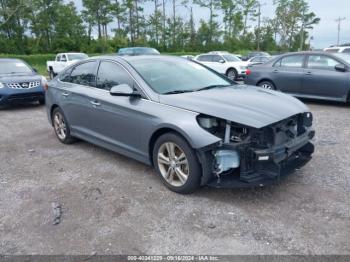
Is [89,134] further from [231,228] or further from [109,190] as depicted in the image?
[231,228]

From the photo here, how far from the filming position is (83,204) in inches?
143

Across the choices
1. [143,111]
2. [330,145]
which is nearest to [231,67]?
[330,145]

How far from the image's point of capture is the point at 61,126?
18.9ft

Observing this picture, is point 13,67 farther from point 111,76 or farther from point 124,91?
point 124,91

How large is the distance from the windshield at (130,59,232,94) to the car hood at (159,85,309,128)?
272 millimetres

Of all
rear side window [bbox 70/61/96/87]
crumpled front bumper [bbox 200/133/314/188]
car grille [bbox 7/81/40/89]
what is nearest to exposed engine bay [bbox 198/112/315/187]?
crumpled front bumper [bbox 200/133/314/188]

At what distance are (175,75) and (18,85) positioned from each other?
6392 millimetres

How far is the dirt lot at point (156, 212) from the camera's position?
286 cm

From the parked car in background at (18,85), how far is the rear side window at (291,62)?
6.62 m

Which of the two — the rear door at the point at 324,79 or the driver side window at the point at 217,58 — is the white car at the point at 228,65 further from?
the rear door at the point at 324,79

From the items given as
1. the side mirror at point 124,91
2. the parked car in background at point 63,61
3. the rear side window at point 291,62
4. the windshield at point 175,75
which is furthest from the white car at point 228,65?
the side mirror at point 124,91

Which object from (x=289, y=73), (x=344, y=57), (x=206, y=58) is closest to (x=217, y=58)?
(x=206, y=58)

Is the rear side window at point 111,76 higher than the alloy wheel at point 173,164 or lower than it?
higher

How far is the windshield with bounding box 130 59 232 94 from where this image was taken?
13.6 feet
